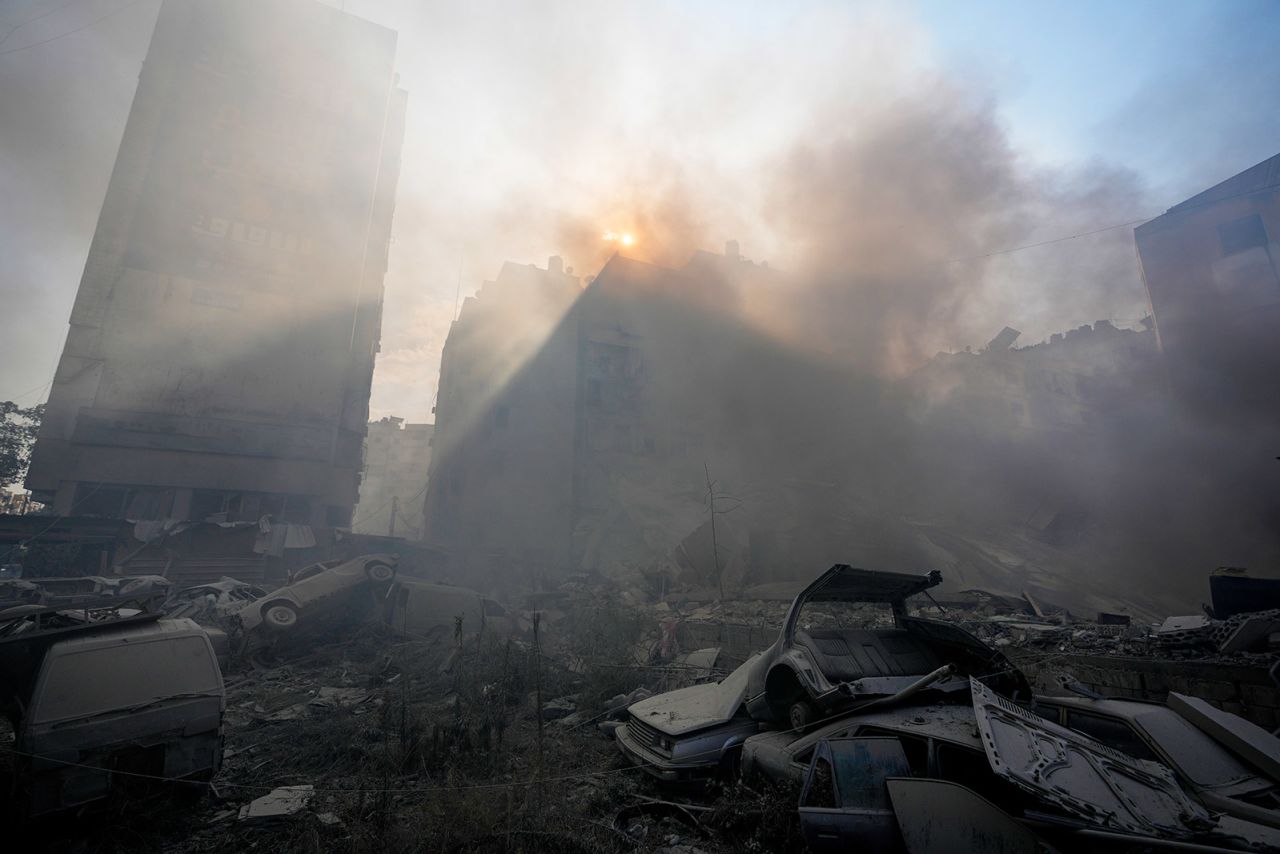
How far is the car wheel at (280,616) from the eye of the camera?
1002 centimetres

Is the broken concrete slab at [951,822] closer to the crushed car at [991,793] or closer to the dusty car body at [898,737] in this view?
the crushed car at [991,793]

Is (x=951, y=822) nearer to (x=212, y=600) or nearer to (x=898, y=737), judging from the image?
(x=898, y=737)

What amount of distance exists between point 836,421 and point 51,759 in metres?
28.5

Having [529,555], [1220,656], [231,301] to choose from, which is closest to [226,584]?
[529,555]

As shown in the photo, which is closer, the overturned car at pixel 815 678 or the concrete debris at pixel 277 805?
the overturned car at pixel 815 678

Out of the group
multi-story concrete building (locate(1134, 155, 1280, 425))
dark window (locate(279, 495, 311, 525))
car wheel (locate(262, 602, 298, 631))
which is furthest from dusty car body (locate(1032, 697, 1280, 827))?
multi-story concrete building (locate(1134, 155, 1280, 425))

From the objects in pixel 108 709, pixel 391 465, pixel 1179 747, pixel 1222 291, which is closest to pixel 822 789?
pixel 1179 747

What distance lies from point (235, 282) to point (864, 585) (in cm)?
2788

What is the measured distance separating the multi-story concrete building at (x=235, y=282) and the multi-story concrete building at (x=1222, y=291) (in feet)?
114

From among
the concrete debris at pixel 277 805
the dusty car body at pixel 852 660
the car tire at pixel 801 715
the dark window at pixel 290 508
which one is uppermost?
the dark window at pixel 290 508

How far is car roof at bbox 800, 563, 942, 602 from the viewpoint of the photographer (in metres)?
4.68

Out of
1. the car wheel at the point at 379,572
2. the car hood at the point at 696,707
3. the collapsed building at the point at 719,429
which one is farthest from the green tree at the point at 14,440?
the car hood at the point at 696,707

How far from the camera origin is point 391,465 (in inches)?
1989

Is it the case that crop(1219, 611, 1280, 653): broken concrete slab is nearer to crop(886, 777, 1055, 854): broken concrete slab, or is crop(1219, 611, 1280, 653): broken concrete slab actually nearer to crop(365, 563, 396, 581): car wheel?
crop(886, 777, 1055, 854): broken concrete slab
